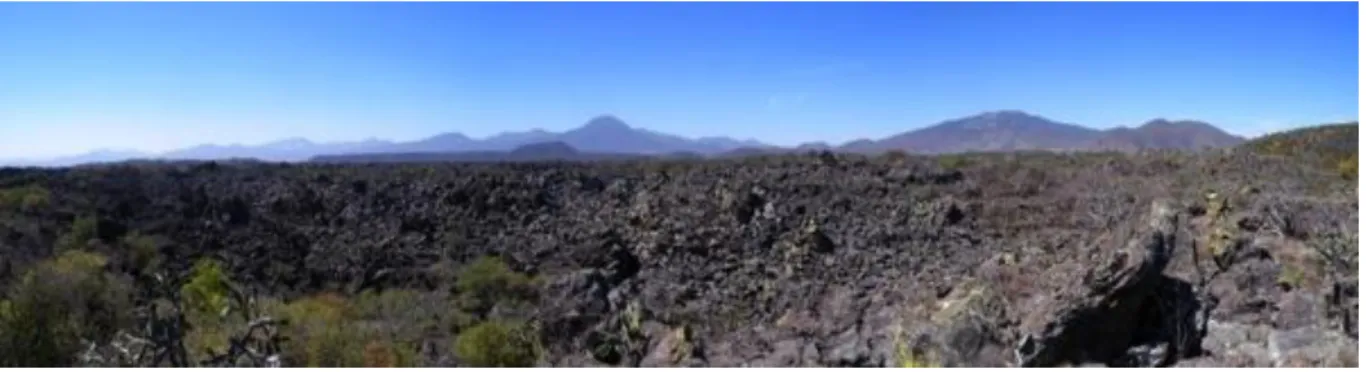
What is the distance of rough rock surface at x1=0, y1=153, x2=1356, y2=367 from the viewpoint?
Answer: 913 centimetres

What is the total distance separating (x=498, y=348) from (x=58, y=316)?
453cm

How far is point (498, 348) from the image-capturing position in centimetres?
1217

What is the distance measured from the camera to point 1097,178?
3228 centimetres

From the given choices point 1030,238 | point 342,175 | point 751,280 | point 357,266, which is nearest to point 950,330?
point 751,280

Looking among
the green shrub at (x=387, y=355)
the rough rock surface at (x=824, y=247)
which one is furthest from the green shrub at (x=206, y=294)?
the rough rock surface at (x=824, y=247)

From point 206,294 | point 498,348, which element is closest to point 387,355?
point 498,348

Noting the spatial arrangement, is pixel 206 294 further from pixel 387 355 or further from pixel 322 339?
pixel 387 355

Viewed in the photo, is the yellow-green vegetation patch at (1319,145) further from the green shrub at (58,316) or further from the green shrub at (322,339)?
the green shrub at (58,316)

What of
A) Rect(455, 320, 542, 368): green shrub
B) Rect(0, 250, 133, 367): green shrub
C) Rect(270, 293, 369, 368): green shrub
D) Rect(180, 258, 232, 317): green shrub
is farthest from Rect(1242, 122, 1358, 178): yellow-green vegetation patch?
Rect(0, 250, 133, 367): green shrub

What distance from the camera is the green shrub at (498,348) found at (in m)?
11.8

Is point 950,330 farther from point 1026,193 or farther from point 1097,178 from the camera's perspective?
point 1097,178

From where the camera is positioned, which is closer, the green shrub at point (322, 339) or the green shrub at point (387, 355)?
the green shrub at point (322, 339)

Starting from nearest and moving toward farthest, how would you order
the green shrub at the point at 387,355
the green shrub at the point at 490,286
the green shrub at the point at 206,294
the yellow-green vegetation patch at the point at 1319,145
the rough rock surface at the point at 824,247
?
the rough rock surface at the point at 824,247 → the green shrub at the point at 387,355 → the green shrub at the point at 206,294 → the green shrub at the point at 490,286 → the yellow-green vegetation patch at the point at 1319,145

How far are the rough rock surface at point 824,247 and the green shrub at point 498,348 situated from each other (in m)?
0.31
